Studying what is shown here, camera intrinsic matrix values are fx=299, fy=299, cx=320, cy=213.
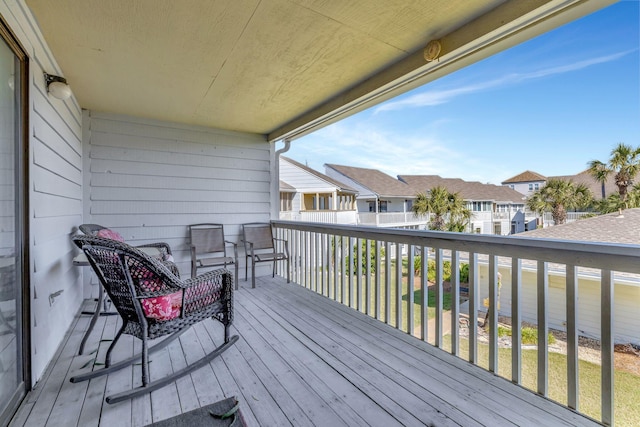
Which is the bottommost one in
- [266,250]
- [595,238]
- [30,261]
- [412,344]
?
[412,344]

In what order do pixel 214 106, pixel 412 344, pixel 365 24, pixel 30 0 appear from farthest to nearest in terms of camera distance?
pixel 214 106, pixel 412 344, pixel 365 24, pixel 30 0

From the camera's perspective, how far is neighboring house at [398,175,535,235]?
227cm

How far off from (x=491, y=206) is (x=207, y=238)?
3.90m

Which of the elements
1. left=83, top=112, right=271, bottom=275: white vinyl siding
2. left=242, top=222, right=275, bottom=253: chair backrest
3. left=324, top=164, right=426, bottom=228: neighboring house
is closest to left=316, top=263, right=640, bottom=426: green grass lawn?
left=242, top=222, right=275, bottom=253: chair backrest

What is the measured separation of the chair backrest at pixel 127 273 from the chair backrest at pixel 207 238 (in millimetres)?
2327

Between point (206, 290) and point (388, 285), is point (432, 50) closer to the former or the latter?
point (388, 285)

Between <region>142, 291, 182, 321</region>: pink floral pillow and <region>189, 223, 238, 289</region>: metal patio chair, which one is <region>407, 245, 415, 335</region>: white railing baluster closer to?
<region>142, 291, 182, 321</region>: pink floral pillow

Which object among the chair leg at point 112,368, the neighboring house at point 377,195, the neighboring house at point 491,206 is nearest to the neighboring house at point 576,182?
the neighboring house at point 491,206

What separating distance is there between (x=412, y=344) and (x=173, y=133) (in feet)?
13.1

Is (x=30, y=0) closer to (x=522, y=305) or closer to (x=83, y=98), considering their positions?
(x=83, y=98)

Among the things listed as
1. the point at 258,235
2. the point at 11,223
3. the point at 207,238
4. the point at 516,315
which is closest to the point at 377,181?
the point at 258,235

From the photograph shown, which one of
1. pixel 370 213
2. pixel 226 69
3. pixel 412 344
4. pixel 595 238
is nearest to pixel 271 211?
pixel 226 69

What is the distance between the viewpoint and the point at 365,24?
203 cm

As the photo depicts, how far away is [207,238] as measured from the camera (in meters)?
4.33
